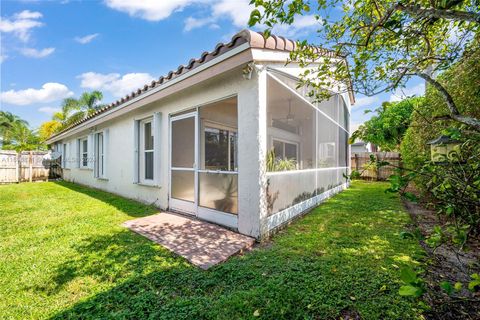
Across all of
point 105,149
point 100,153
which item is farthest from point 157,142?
point 100,153

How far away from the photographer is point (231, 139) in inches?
201

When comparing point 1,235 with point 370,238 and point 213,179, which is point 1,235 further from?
point 370,238

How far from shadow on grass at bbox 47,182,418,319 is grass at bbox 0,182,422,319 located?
11 millimetres

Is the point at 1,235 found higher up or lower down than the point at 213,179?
lower down

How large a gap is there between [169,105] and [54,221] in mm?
4076

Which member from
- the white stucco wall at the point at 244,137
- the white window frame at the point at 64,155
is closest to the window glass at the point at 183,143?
the white stucco wall at the point at 244,137

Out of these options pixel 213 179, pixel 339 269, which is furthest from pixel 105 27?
pixel 339 269

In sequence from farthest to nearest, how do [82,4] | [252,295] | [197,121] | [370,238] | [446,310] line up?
1. [82,4]
2. [197,121]
3. [370,238]
4. [252,295]
5. [446,310]

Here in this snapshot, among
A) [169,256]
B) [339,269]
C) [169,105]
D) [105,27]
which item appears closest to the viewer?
[339,269]

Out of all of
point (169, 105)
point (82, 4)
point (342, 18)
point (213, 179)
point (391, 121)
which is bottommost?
point (213, 179)

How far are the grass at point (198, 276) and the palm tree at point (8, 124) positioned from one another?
35.1 m

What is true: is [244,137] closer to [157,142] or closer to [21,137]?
[157,142]

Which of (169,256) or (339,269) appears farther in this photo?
(169,256)

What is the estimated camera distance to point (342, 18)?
11.0ft
